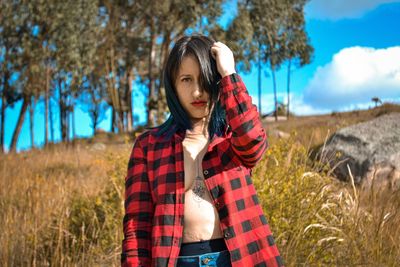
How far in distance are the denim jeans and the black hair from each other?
1.79ft

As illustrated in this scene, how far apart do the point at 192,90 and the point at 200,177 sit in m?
0.40

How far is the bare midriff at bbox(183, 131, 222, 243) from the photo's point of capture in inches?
76.5

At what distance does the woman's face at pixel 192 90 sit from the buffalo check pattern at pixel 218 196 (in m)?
0.12

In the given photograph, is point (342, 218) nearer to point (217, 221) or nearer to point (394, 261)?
point (394, 261)

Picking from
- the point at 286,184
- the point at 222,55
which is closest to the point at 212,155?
the point at 222,55

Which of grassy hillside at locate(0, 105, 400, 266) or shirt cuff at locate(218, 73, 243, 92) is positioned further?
grassy hillside at locate(0, 105, 400, 266)

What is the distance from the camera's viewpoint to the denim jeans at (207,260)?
1871mm

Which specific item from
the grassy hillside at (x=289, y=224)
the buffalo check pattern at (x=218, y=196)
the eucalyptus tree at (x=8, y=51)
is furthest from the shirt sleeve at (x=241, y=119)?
the eucalyptus tree at (x=8, y=51)

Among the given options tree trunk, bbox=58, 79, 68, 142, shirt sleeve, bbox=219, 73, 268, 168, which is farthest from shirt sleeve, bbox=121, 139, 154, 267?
tree trunk, bbox=58, 79, 68, 142

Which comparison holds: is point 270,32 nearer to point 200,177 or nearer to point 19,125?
point 19,125

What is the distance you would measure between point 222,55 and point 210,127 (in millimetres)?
347

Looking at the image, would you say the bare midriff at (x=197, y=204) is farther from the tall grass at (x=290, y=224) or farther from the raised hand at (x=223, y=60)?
the tall grass at (x=290, y=224)

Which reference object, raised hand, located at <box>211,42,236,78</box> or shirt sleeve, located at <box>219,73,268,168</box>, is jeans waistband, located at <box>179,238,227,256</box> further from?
raised hand, located at <box>211,42,236,78</box>

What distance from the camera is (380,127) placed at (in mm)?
7801
